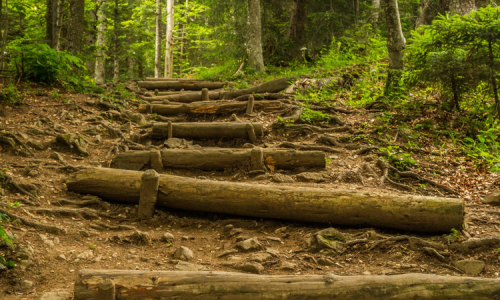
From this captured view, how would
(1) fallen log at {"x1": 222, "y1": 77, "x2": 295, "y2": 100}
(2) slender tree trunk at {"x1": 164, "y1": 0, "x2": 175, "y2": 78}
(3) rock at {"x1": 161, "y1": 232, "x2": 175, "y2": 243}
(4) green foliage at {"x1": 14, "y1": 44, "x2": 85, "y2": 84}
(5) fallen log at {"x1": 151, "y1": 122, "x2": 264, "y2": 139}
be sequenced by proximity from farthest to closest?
(2) slender tree trunk at {"x1": 164, "y1": 0, "x2": 175, "y2": 78} → (1) fallen log at {"x1": 222, "y1": 77, "x2": 295, "y2": 100} → (4) green foliage at {"x1": 14, "y1": 44, "x2": 85, "y2": 84} → (5) fallen log at {"x1": 151, "y1": 122, "x2": 264, "y2": 139} → (3) rock at {"x1": 161, "y1": 232, "x2": 175, "y2": 243}

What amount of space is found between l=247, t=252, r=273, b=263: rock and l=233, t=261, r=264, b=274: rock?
143 millimetres

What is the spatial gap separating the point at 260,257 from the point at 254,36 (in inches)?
500

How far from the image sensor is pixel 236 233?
5465mm

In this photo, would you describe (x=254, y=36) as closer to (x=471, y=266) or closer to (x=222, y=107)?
(x=222, y=107)

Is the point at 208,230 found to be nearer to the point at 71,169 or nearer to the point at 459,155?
the point at 71,169

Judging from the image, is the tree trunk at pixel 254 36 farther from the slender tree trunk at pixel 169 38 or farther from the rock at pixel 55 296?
the rock at pixel 55 296

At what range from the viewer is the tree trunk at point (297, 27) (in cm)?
1756

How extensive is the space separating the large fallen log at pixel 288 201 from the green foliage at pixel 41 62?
17.8 ft

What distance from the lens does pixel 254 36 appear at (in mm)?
15625

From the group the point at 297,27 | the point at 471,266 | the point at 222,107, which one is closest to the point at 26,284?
the point at 471,266

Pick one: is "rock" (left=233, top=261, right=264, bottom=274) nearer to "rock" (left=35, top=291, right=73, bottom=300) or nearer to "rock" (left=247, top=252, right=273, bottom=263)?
"rock" (left=247, top=252, right=273, bottom=263)

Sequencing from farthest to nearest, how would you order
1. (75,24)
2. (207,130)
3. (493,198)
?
(75,24)
(207,130)
(493,198)

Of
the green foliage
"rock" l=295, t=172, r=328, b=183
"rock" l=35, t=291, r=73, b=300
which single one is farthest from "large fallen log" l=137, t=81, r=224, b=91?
"rock" l=35, t=291, r=73, b=300

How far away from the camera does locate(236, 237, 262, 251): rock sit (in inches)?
194
